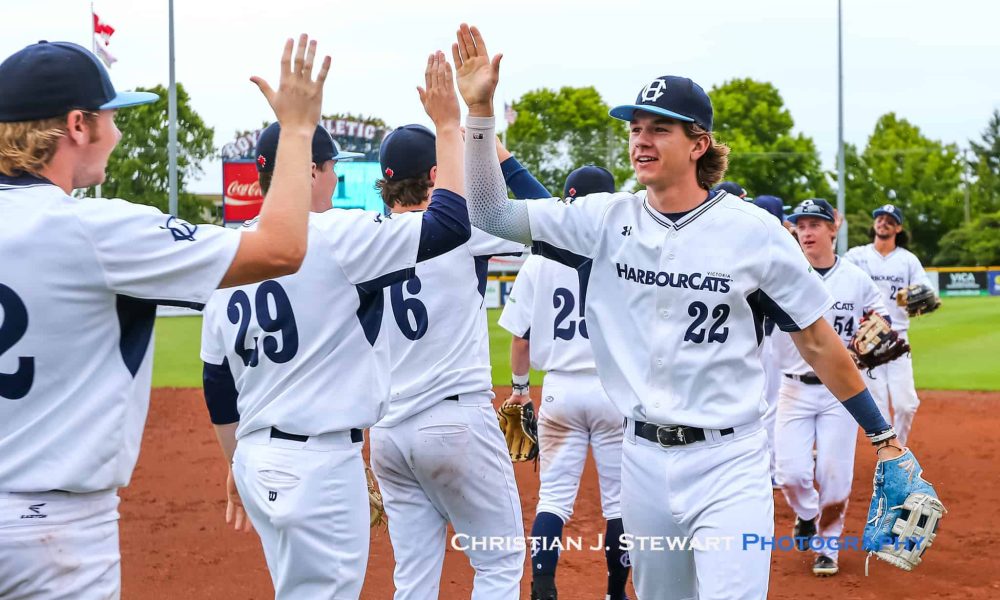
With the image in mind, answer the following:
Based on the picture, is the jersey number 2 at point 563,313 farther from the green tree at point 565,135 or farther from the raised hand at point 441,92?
the green tree at point 565,135

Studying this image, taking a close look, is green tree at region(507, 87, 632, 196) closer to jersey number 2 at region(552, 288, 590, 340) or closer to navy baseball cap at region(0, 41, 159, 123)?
jersey number 2 at region(552, 288, 590, 340)

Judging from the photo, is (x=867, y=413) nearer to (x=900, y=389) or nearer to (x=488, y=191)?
(x=488, y=191)

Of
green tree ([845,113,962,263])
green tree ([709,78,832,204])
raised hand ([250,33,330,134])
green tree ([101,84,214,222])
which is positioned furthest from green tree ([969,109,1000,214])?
raised hand ([250,33,330,134])

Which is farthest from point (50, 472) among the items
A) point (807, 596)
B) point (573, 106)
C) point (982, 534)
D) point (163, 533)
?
point (573, 106)

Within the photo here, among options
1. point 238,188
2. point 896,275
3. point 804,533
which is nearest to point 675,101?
point 804,533

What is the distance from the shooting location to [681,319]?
3.65 meters

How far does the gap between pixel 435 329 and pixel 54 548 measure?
7.88 feet

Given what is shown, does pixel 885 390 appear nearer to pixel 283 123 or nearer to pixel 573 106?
pixel 283 123

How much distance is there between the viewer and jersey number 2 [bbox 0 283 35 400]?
2318mm

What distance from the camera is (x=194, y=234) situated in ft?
8.12

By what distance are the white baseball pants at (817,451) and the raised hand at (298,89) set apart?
5.05m

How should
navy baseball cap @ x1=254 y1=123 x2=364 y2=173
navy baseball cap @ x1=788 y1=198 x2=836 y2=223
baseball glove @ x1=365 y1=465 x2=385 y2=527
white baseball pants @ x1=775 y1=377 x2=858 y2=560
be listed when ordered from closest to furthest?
navy baseball cap @ x1=254 y1=123 x2=364 y2=173, baseball glove @ x1=365 y1=465 x2=385 y2=527, white baseball pants @ x1=775 y1=377 x2=858 y2=560, navy baseball cap @ x1=788 y1=198 x2=836 y2=223

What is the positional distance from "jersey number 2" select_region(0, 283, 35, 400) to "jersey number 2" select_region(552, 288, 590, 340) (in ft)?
13.4

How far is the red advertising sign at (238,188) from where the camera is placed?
28219 mm
